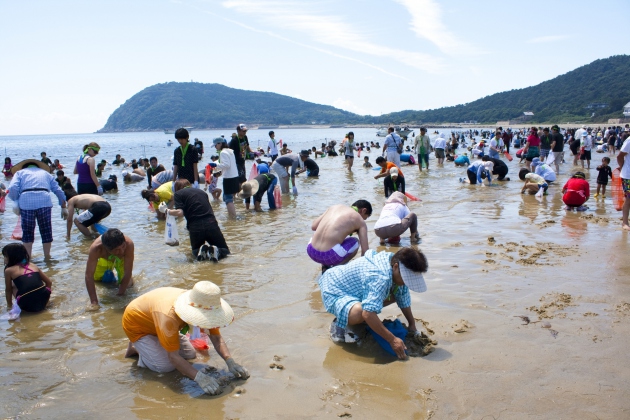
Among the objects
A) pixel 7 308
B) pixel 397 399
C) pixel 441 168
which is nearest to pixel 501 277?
pixel 397 399

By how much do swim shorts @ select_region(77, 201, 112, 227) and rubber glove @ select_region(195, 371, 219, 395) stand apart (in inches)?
205

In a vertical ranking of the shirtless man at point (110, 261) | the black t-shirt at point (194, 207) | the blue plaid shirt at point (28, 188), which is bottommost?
the shirtless man at point (110, 261)

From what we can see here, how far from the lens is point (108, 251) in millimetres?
5730

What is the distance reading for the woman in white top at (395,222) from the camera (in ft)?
24.9

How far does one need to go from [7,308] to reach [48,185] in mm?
2278

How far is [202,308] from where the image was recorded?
360 cm

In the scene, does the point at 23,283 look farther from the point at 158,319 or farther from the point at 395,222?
the point at 395,222

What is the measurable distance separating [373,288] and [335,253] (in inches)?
58.9

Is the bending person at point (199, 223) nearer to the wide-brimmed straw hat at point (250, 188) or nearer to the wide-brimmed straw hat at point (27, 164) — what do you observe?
the wide-brimmed straw hat at point (27, 164)

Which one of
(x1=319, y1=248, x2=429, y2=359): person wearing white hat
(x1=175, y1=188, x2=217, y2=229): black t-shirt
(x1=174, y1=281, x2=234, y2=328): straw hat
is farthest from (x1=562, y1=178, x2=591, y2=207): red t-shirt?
(x1=174, y1=281, x2=234, y2=328): straw hat

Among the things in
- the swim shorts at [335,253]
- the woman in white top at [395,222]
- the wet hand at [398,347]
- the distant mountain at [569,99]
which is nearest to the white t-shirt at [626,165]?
the woman in white top at [395,222]

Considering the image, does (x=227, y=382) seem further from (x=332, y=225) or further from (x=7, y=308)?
(x=7, y=308)

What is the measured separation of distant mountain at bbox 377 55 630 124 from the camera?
95.1 m

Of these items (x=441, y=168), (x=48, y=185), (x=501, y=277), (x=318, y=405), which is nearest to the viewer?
(x=318, y=405)
